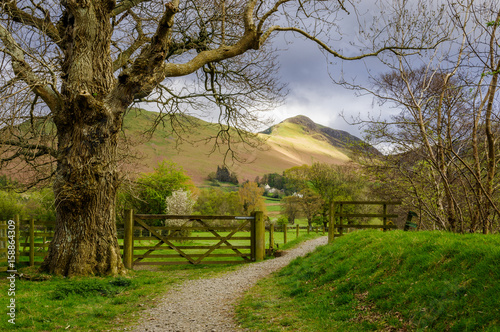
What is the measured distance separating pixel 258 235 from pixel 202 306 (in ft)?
18.3

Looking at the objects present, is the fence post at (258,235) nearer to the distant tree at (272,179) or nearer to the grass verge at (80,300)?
the grass verge at (80,300)

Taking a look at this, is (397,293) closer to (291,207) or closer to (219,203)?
(291,207)

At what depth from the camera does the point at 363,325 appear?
461 cm

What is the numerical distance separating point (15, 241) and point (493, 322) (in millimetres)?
12099

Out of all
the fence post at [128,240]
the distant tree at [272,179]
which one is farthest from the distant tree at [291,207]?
the fence post at [128,240]

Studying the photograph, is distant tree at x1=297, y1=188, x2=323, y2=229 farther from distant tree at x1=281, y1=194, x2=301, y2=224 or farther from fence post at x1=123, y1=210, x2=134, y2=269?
fence post at x1=123, y1=210, x2=134, y2=269

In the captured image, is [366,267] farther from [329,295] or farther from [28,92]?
[28,92]

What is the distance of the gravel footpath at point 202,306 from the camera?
535cm

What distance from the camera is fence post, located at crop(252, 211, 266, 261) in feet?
39.3

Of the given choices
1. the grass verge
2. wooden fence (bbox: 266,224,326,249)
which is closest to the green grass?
the grass verge

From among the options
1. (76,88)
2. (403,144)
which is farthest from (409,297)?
(76,88)

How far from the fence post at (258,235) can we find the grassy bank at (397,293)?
4486 millimetres

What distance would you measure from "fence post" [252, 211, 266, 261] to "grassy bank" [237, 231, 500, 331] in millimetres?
4486

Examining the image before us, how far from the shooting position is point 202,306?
21.4 ft
